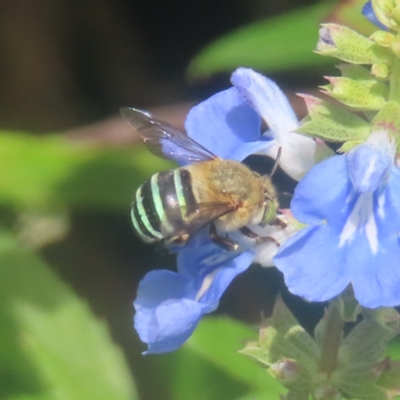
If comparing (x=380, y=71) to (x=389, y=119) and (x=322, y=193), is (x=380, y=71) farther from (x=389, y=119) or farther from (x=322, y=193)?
(x=322, y=193)

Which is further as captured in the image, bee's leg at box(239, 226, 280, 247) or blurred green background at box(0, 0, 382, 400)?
blurred green background at box(0, 0, 382, 400)

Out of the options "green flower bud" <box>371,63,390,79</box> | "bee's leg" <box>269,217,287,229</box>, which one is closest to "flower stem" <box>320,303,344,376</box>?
"bee's leg" <box>269,217,287,229</box>

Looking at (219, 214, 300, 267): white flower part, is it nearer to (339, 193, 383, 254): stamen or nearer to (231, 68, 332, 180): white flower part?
(231, 68, 332, 180): white flower part

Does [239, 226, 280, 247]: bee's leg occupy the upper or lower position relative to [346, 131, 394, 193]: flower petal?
lower

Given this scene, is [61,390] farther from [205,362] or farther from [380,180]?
[380,180]

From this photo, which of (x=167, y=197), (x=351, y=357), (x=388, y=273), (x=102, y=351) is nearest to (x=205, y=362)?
(x=102, y=351)

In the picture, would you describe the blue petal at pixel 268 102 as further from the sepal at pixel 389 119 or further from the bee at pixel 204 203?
the sepal at pixel 389 119

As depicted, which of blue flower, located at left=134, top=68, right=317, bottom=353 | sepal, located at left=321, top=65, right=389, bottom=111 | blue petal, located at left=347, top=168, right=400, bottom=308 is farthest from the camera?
blue flower, located at left=134, top=68, right=317, bottom=353
